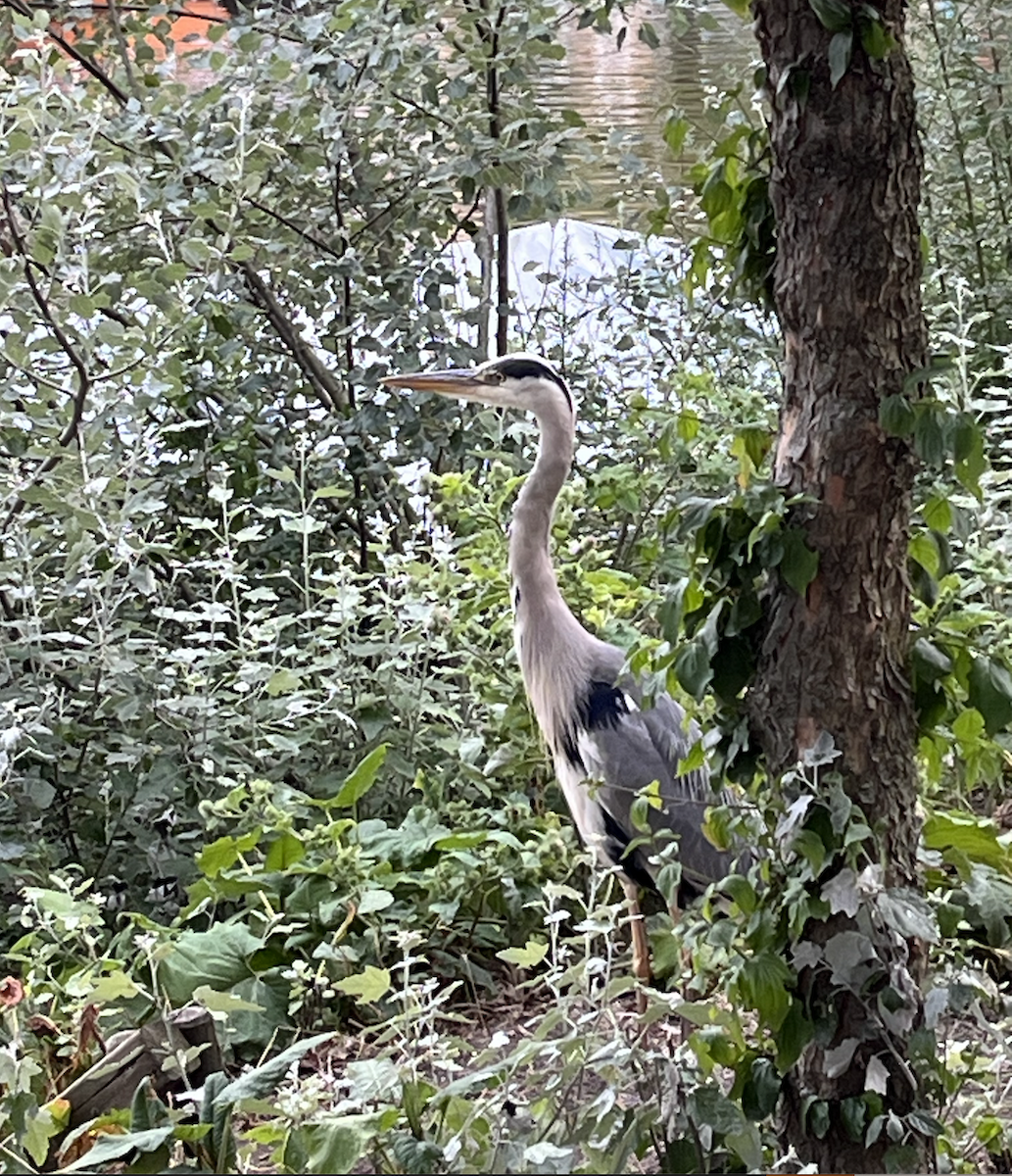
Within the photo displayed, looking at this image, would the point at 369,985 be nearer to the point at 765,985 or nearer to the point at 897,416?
the point at 765,985

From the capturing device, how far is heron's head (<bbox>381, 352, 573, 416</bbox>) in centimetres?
233

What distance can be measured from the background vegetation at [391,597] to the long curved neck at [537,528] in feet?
0.71

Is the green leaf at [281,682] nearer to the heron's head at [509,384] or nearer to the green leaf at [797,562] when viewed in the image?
the heron's head at [509,384]

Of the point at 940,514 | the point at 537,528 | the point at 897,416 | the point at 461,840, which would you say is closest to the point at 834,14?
the point at 897,416

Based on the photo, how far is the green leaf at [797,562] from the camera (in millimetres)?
1242

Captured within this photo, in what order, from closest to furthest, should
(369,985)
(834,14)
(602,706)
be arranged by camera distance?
(834,14) < (369,985) < (602,706)

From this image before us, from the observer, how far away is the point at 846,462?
1.25m

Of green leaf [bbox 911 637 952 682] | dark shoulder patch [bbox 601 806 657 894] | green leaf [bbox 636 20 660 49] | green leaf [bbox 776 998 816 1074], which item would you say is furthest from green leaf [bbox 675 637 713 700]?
green leaf [bbox 636 20 660 49]

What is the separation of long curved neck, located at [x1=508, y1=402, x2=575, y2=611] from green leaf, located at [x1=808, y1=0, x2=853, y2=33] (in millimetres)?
1159

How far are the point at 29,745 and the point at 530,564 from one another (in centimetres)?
86

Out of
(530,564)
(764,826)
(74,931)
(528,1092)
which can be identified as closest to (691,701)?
(764,826)

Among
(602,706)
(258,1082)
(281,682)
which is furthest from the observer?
(281,682)

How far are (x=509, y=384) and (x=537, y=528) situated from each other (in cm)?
24

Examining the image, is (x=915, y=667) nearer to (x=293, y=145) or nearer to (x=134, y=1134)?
(x=134, y=1134)
